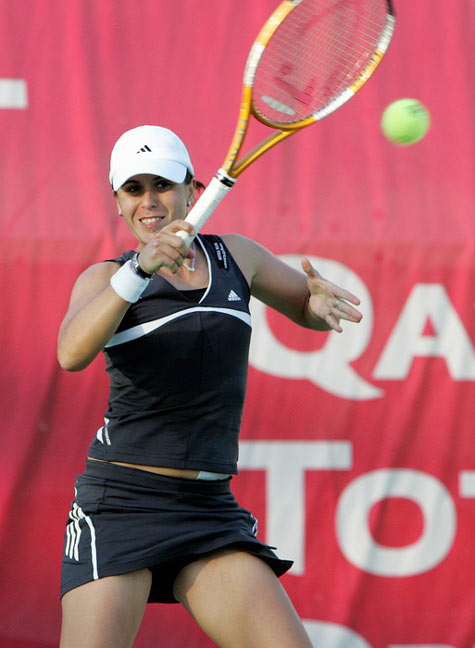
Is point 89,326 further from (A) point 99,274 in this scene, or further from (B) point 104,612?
(B) point 104,612

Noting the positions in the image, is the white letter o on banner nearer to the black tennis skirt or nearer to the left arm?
the left arm

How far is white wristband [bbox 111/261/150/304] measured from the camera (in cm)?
207

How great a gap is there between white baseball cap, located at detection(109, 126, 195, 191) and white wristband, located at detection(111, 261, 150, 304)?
38cm

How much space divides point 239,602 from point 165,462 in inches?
14.5

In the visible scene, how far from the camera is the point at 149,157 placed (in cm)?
237

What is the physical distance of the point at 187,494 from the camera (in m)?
2.30

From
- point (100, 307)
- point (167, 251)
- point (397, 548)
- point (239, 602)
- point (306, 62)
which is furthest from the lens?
point (397, 548)

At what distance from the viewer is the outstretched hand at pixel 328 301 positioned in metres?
2.38

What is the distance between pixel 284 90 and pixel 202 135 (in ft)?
3.89

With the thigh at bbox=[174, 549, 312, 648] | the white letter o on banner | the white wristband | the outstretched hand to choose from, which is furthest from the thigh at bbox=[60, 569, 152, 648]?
the white letter o on banner

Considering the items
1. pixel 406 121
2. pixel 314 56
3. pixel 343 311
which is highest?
pixel 314 56

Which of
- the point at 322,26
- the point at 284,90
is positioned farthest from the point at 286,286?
the point at 322,26

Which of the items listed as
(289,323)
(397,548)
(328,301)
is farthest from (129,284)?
(397,548)

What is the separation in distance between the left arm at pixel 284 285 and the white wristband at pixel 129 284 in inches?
20.7
